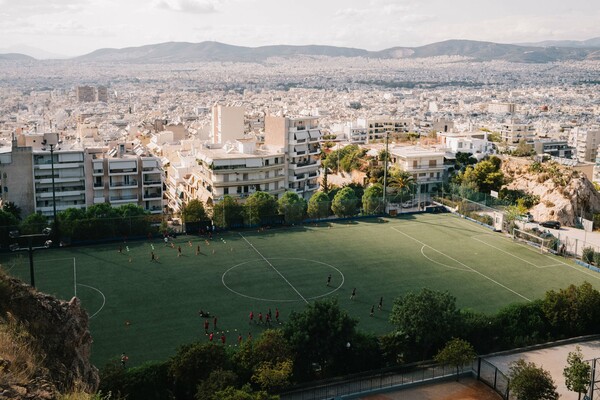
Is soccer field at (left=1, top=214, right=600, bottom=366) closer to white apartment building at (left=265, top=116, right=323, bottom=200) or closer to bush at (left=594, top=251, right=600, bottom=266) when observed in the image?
bush at (left=594, top=251, right=600, bottom=266)

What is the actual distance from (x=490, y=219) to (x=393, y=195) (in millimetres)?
8700

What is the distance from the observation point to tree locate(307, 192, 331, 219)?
1812 inches

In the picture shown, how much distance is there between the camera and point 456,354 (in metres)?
20.8

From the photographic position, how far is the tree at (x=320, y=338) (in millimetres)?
20797

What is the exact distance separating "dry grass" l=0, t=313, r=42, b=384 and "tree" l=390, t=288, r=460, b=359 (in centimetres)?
1387

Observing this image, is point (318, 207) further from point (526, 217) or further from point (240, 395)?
point (240, 395)

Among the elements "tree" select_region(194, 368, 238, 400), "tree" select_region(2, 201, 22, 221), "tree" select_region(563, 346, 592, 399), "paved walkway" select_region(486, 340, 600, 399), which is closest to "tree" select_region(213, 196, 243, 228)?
"tree" select_region(2, 201, 22, 221)

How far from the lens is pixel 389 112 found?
192m

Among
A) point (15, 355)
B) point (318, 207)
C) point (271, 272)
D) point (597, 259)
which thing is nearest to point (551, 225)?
point (597, 259)

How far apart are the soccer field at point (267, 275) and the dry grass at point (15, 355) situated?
1134 cm

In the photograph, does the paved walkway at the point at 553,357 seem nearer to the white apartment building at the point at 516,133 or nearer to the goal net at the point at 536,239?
the goal net at the point at 536,239

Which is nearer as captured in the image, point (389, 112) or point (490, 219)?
point (490, 219)

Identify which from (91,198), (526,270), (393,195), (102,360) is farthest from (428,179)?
(102,360)

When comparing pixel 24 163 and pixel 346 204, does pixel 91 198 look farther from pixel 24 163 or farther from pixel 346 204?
pixel 346 204
